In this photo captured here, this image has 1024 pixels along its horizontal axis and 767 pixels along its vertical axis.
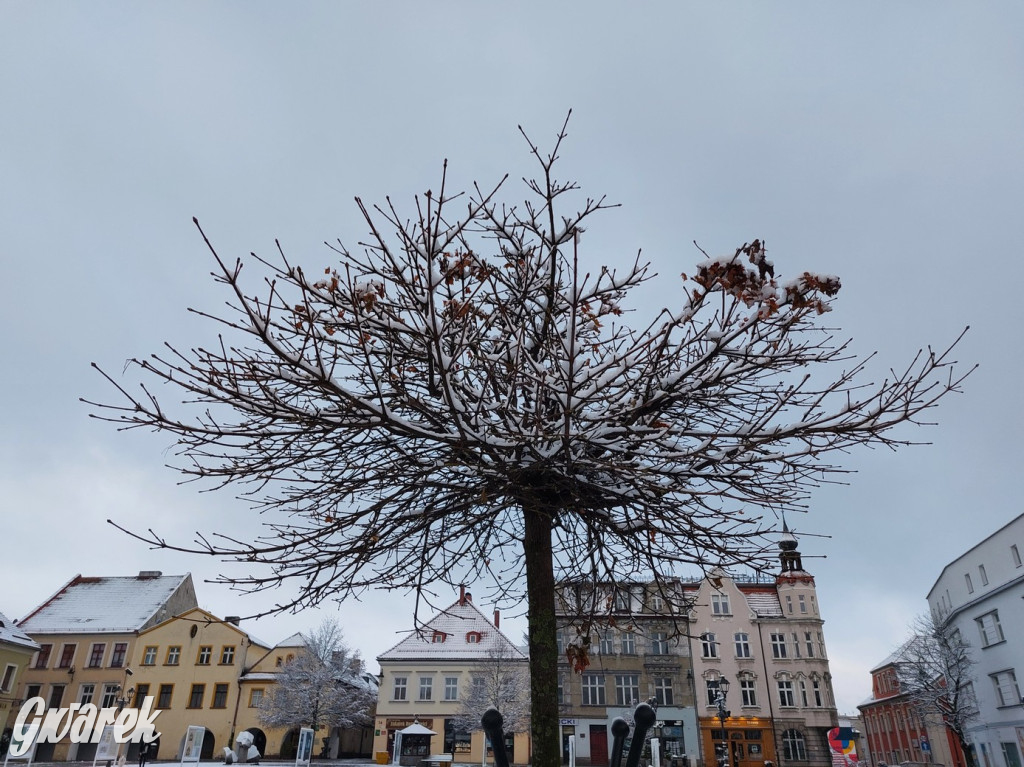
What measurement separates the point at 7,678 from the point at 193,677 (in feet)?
29.1

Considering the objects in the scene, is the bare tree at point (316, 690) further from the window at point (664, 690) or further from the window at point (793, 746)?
the window at point (793, 746)

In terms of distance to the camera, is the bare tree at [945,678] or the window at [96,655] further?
the window at [96,655]

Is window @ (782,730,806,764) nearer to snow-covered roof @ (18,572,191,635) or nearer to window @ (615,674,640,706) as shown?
window @ (615,674,640,706)

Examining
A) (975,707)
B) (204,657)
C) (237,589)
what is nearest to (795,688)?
(975,707)

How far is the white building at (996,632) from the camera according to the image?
2841 centimetres

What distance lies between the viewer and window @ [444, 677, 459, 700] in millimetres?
36750

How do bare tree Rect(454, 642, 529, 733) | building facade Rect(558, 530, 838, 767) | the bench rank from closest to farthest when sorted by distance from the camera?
the bench → bare tree Rect(454, 642, 529, 733) → building facade Rect(558, 530, 838, 767)

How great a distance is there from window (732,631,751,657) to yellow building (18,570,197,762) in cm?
3230

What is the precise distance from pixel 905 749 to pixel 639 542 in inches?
2534

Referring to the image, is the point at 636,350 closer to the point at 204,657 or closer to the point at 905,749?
the point at 204,657

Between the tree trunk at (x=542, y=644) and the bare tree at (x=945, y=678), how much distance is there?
114ft

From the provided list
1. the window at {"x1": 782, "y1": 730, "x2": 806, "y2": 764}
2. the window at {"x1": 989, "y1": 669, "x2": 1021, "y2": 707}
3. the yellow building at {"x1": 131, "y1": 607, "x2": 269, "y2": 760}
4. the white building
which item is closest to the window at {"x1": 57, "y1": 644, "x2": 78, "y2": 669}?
the yellow building at {"x1": 131, "y1": 607, "x2": 269, "y2": 760}

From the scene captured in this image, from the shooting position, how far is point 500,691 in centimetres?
3347

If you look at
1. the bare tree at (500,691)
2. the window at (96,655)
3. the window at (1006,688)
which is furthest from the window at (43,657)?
the window at (1006,688)
